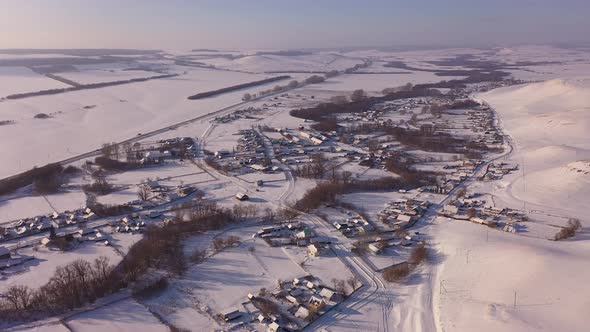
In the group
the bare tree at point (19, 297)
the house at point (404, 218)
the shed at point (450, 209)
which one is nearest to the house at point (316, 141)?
the shed at point (450, 209)

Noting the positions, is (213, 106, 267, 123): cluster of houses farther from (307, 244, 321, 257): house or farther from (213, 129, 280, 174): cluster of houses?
(307, 244, 321, 257): house

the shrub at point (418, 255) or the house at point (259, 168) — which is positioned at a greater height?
the house at point (259, 168)

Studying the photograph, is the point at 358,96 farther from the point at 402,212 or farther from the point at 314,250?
the point at 314,250

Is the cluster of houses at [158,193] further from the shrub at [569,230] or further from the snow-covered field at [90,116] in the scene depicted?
the shrub at [569,230]

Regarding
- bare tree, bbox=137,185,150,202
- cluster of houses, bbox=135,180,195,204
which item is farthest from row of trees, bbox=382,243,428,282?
bare tree, bbox=137,185,150,202

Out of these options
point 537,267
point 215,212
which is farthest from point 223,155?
point 537,267

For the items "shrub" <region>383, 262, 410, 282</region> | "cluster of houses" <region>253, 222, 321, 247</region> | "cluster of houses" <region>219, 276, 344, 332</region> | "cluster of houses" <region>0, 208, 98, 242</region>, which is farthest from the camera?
"cluster of houses" <region>0, 208, 98, 242</region>

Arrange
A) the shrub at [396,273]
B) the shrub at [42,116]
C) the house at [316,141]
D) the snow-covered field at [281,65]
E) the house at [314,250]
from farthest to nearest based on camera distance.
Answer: the snow-covered field at [281,65] < the shrub at [42,116] < the house at [316,141] < the house at [314,250] < the shrub at [396,273]
